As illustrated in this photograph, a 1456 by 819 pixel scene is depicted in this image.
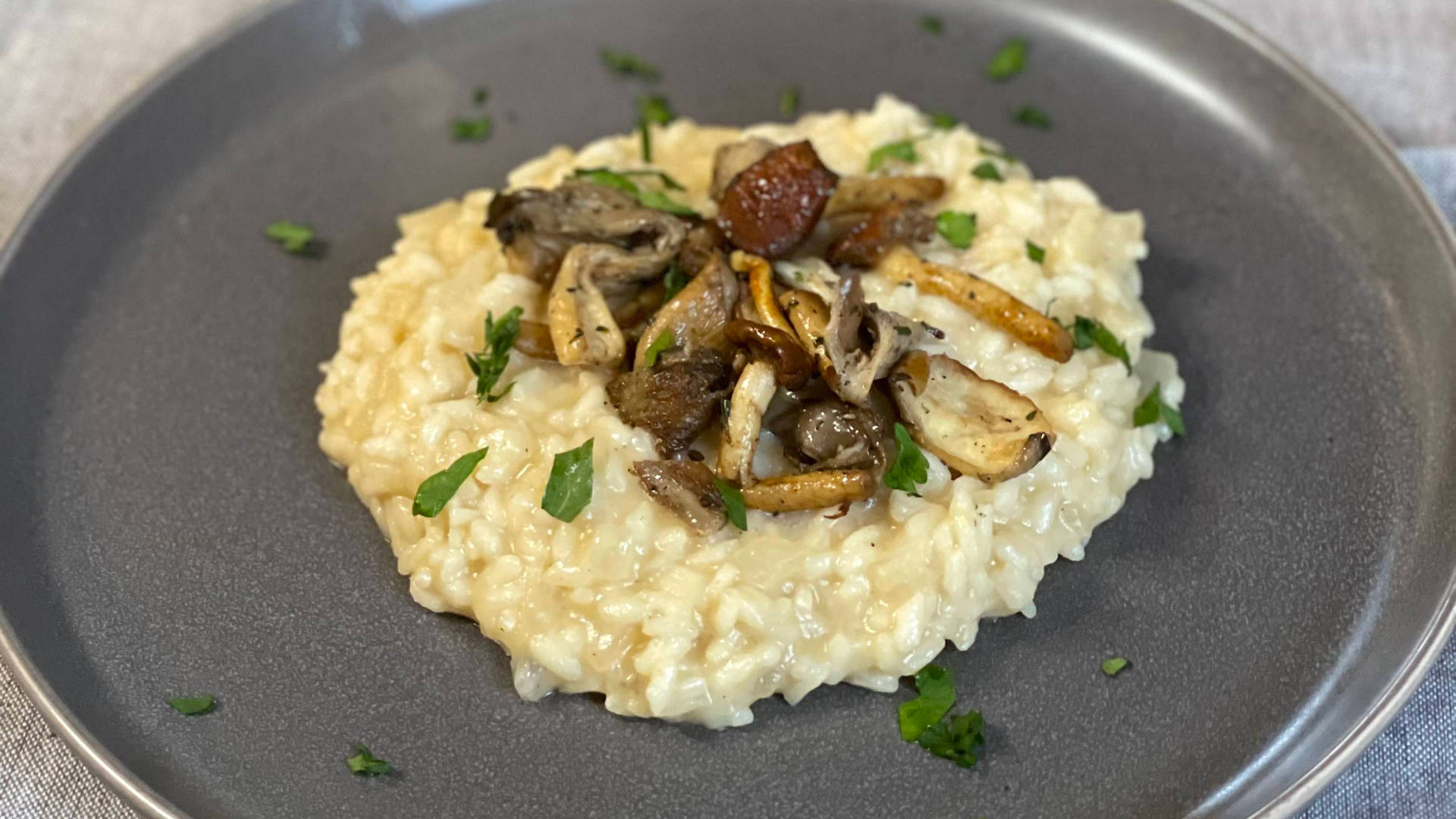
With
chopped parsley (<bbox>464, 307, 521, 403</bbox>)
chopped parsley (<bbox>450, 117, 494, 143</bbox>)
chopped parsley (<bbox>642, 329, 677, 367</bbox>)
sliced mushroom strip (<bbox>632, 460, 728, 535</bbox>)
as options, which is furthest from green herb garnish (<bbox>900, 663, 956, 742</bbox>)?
chopped parsley (<bbox>450, 117, 494, 143</bbox>)

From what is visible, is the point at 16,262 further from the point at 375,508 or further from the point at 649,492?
the point at 649,492

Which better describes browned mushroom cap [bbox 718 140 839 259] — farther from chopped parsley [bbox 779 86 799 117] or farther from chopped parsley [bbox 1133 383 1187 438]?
chopped parsley [bbox 1133 383 1187 438]

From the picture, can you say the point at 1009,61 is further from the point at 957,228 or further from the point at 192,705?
the point at 192,705

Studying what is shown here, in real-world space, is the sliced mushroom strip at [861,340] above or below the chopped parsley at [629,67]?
above

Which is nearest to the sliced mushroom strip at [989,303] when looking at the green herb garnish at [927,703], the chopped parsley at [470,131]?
the green herb garnish at [927,703]

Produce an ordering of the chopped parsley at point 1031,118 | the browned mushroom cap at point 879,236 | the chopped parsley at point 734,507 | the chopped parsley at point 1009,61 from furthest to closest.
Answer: the chopped parsley at point 1009,61 → the chopped parsley at point 1031,118 → the browned mushroom cap at point 879,236 → the chopped parsley at point 734,507

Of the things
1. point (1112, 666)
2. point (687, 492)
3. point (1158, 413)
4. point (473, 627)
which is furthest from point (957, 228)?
point (473, 627)

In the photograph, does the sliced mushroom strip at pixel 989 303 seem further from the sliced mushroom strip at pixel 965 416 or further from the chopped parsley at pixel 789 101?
the chopped parsley at pixel 789 101
